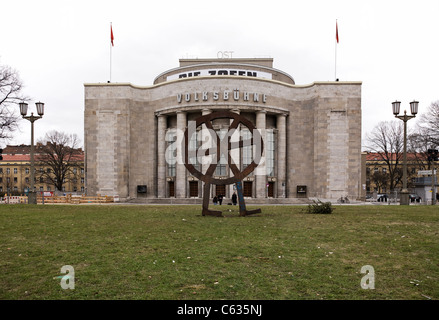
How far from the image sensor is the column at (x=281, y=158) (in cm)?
4822

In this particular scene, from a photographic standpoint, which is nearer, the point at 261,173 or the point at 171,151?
the point at 261,173

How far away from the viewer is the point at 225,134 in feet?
154

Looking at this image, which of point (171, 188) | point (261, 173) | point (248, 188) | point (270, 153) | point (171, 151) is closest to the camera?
point (261, 173)

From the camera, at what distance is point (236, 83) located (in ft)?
152

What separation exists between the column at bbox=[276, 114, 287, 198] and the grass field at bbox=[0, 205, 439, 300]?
36.1 metres

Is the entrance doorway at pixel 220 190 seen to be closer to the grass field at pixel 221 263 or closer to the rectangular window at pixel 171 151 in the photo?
the rectangular window at pixel 171 151

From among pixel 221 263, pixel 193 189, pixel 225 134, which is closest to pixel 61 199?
pixel 193 189

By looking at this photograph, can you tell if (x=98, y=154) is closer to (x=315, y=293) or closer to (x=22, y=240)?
(x=22, y=240)

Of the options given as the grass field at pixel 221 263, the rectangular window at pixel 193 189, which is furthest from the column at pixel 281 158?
the grass field at pixel 221 263

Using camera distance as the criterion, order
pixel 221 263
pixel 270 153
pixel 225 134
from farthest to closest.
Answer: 1. pixel 270 153
2. pixel 225 134
3. pixel 221 263

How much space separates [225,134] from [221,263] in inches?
1576

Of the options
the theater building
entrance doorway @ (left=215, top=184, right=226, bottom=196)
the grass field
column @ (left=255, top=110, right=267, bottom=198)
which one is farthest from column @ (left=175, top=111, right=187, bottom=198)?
the grass field

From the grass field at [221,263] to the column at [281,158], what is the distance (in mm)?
36072

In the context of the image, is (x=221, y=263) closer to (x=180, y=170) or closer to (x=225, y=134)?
(x=225, y=134)
